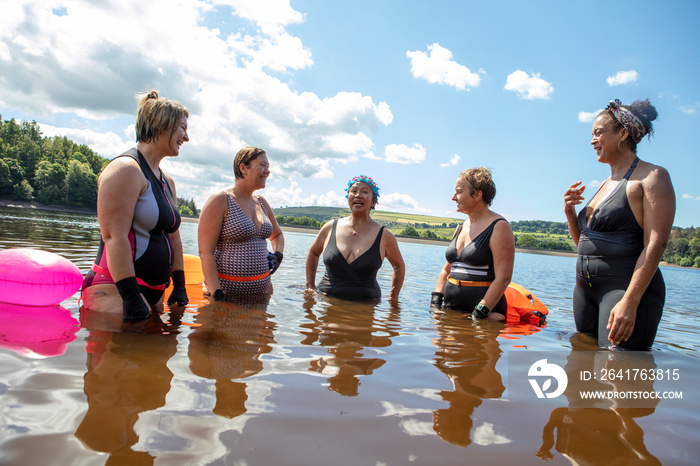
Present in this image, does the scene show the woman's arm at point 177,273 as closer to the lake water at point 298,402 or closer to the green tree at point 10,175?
the lake water at point 298,402

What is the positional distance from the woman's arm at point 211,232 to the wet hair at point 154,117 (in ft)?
3.96

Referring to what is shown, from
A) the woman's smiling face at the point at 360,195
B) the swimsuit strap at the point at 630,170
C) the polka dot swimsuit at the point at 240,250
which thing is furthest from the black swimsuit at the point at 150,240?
the swimsuit strap at the point at 630,170

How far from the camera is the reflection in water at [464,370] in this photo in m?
2.00

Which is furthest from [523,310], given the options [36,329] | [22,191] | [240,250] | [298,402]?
[22,191]

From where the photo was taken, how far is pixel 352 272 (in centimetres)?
587

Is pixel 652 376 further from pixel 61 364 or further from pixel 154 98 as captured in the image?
pixel 154 98

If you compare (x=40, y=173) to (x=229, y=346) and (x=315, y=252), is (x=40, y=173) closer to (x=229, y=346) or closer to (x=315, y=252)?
(x=315, y=252)

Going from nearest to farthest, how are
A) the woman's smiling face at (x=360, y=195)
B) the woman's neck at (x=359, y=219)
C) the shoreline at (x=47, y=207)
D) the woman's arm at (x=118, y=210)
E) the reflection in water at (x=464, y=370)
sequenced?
the reflection in water at (x=464, y=370) < the woman's arm at (x=118, y=210) < the woman's smiling face at (x=360, y=195) < the woman's neck at (x=359, y=219) < the shoreline at (x=47, y=207)

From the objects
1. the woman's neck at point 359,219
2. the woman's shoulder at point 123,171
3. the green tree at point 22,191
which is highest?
the woman's shoulder at point 123,171

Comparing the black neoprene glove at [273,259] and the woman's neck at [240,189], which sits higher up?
the woman's neck at [240,189]

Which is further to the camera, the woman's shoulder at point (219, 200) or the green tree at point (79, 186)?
the green tree at point (79, 186)

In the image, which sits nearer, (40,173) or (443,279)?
(443,279)

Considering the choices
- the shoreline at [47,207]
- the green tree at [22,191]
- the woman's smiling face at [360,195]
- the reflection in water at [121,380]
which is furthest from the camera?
the green tree at [22,191]

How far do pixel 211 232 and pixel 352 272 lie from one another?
2104 millimetres
